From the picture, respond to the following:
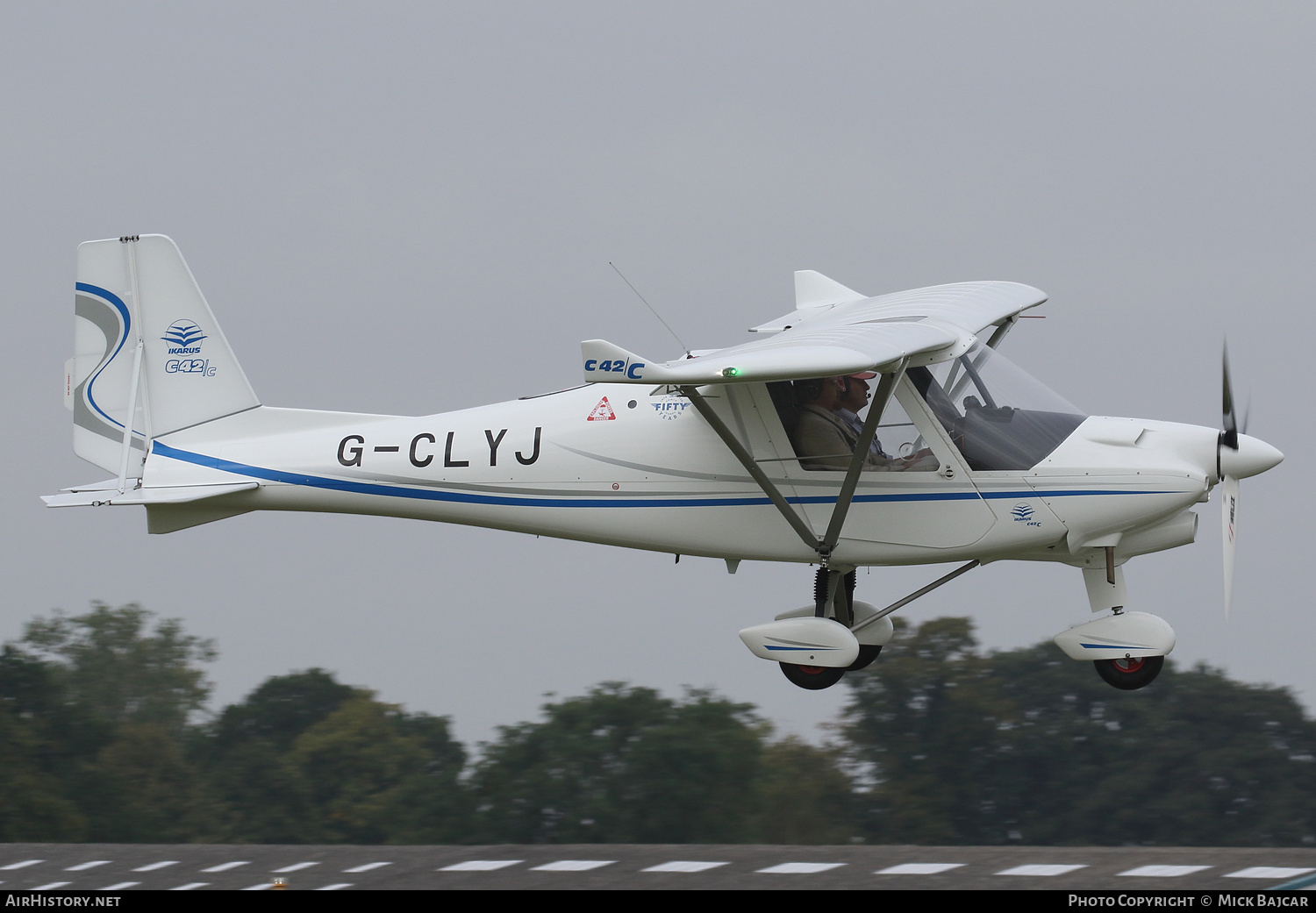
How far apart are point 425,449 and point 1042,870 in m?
11.1

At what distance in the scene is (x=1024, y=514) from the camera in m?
11.3

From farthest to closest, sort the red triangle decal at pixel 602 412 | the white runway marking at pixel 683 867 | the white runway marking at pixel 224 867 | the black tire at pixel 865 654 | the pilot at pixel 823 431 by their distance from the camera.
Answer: the white runway marking at pixel 224 867 < the white runway marking at pixel 683 867 < the black tire at pixel 865 654 < the red triangle decal at pixel 602 412 < the pilot at pixel 823 431

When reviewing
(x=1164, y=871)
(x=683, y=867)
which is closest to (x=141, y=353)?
(x=683, y=867)

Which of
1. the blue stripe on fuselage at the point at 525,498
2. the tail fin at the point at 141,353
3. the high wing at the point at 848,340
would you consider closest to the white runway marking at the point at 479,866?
the blue stripe on fuselage at the point at 525,498

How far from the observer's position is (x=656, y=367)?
9539 millimetres

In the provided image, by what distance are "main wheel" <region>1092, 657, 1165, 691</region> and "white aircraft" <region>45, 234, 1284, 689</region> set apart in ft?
0.10

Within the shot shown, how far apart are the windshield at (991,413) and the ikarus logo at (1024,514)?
296 mm

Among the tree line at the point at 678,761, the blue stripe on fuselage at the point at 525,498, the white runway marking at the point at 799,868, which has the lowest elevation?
the tree line at the point at 678,761

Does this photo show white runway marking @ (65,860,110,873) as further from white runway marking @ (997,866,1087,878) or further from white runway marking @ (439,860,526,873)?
white runway marking @ (997,866,1087,878)

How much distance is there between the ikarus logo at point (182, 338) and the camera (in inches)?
548

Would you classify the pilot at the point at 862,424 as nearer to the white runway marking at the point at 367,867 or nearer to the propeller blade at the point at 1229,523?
the propeller blade at the point at 1229,523

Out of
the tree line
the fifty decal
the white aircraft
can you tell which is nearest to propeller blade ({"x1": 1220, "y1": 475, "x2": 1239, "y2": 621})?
the white aircraft

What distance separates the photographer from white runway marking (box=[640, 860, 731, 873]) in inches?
775

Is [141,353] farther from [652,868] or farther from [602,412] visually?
[652,868]
